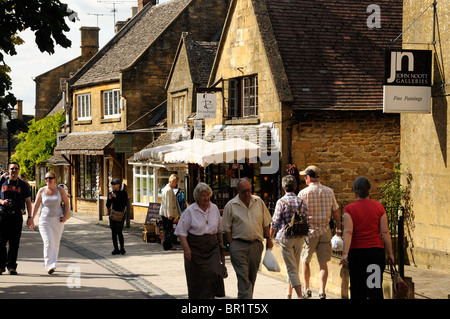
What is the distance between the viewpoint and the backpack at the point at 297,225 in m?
10.6

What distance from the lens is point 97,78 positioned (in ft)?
112

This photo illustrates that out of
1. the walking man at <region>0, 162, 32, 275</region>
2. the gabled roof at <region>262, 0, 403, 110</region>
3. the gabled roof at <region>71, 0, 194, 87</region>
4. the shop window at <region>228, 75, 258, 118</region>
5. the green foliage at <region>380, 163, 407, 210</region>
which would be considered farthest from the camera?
the gabled roof at <region>71, 0, 194, 87</region>

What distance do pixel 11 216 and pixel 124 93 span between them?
18207 mm

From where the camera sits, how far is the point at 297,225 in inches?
417

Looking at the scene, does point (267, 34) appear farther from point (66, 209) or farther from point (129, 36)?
point (129, 36)

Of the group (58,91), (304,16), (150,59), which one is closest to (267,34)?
(304,16)

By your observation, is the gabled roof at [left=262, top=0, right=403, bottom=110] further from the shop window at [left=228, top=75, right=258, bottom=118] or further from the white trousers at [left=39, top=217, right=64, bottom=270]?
the white trousers at [left=39, top=217, right=64, bottom=270]

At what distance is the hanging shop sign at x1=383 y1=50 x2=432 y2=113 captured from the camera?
13.9 meters

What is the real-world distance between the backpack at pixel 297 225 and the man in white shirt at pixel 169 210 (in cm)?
A: 738

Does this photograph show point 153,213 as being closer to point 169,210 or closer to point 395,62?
point 169,210

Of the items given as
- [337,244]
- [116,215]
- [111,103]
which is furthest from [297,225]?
[111,103]

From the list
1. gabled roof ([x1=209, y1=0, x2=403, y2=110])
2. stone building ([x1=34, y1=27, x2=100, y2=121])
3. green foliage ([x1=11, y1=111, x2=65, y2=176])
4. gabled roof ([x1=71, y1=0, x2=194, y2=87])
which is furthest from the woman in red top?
stone building ([x1=34, y1=27, x2=100, y2=121])

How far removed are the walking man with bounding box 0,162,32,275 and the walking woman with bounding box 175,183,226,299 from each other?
5.29 meters
